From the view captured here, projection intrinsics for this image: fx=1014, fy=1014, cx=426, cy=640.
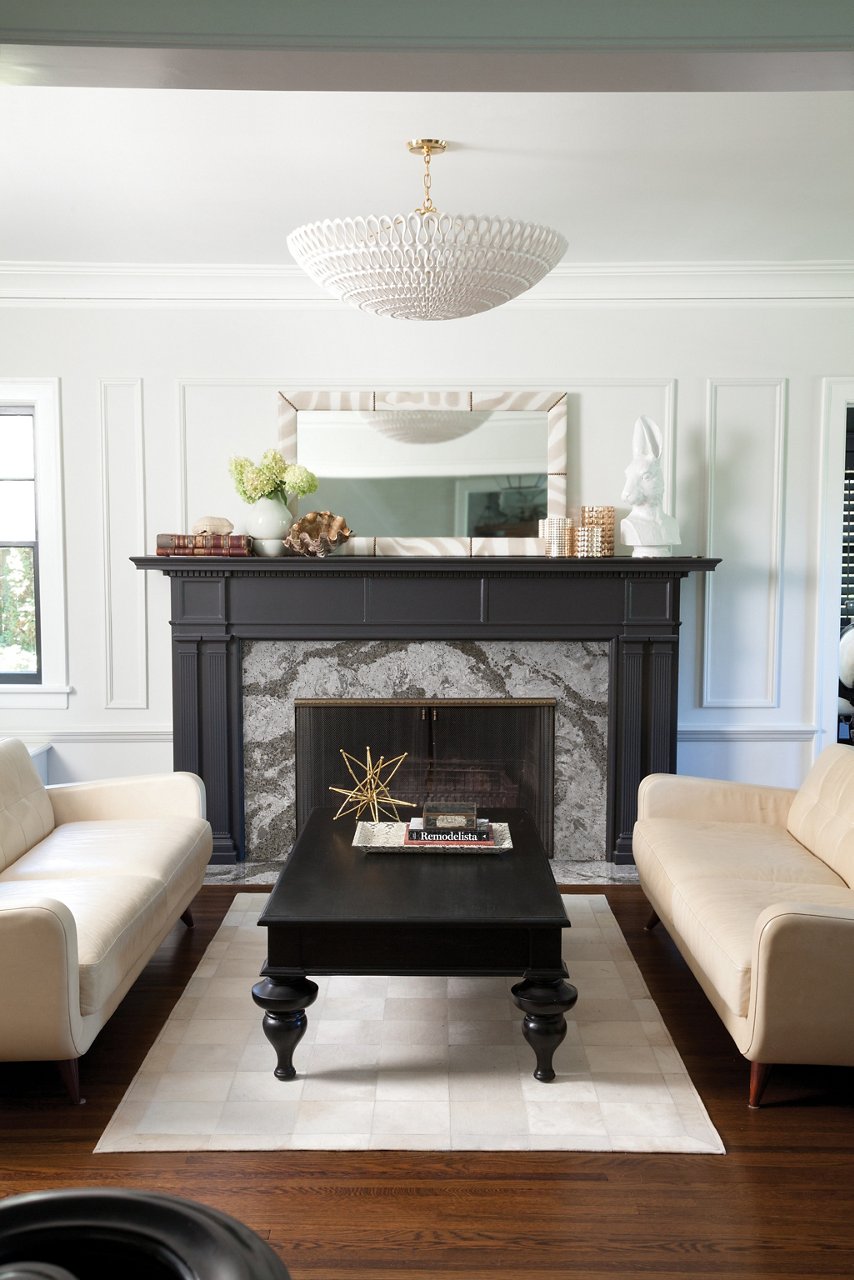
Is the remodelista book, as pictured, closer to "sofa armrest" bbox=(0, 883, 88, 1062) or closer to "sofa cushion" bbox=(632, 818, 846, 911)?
"sofa cushion" bbox=(632, 818, 846, 911)

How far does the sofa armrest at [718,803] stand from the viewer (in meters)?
3.97

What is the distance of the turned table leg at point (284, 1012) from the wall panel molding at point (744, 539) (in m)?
2.91

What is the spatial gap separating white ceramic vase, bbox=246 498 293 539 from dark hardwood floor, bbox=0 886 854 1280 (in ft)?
8.43

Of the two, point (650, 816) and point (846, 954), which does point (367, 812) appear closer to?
point (650, 816)

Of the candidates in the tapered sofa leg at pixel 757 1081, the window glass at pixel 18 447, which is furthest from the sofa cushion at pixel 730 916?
the window glass at pixel 18 447

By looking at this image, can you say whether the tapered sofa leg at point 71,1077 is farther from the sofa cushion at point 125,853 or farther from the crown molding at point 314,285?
the crown molding at point 314,285

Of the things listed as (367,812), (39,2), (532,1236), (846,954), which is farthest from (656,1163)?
(39,2)

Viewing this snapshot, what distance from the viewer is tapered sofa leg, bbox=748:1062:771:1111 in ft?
8.70

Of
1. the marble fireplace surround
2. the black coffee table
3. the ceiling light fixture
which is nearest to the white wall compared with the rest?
the marble fireplace surround

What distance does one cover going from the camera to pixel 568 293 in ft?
16.0

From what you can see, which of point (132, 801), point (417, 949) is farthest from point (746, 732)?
point (132, 801)

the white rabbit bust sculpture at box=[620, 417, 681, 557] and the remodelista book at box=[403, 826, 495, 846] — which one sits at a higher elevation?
the white rabbit bust sculpture at box=[620, 417, 681, 557]

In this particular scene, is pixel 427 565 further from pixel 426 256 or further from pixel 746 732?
pixel 426 256

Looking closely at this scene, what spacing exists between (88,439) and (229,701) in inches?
58.4
